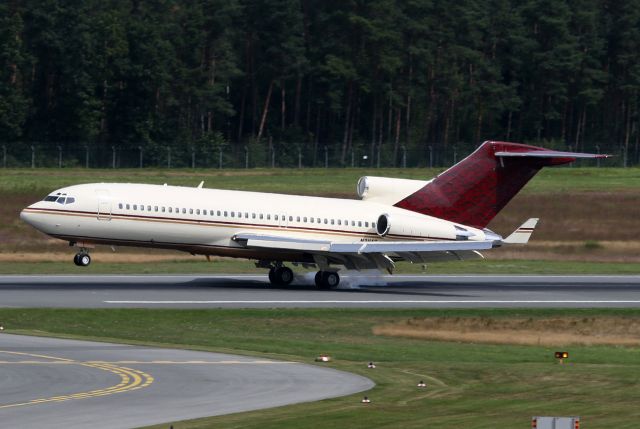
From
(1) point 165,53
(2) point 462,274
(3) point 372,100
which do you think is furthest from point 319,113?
(2) point 462,274

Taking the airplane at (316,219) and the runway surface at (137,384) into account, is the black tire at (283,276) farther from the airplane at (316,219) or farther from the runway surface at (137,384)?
the runway surface at (137,384)

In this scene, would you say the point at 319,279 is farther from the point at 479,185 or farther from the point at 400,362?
the point at 400,362

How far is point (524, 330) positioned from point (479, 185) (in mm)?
11809

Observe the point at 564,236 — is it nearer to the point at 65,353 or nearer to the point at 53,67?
the point at 65,353

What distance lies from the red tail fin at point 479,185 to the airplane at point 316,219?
0.04 meters

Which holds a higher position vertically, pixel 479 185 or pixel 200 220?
pixel 479 185

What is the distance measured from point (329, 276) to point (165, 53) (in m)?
70.4

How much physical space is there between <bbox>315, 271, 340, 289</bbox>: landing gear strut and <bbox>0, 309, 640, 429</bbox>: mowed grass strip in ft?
26.6

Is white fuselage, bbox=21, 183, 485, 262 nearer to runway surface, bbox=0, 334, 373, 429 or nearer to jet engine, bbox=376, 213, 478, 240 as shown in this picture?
jet engine, bbox=376, 213, 478, 240

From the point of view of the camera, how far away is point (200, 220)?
48.7m

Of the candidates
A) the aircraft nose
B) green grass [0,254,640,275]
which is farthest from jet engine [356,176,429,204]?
the aircraft nose

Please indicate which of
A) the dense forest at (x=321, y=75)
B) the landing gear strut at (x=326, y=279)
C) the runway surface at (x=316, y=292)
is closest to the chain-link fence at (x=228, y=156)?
the dense forest at (x=321, y=75)

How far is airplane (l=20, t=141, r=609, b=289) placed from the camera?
1905 inches

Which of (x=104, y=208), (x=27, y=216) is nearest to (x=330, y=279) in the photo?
(x=104, y=208)
